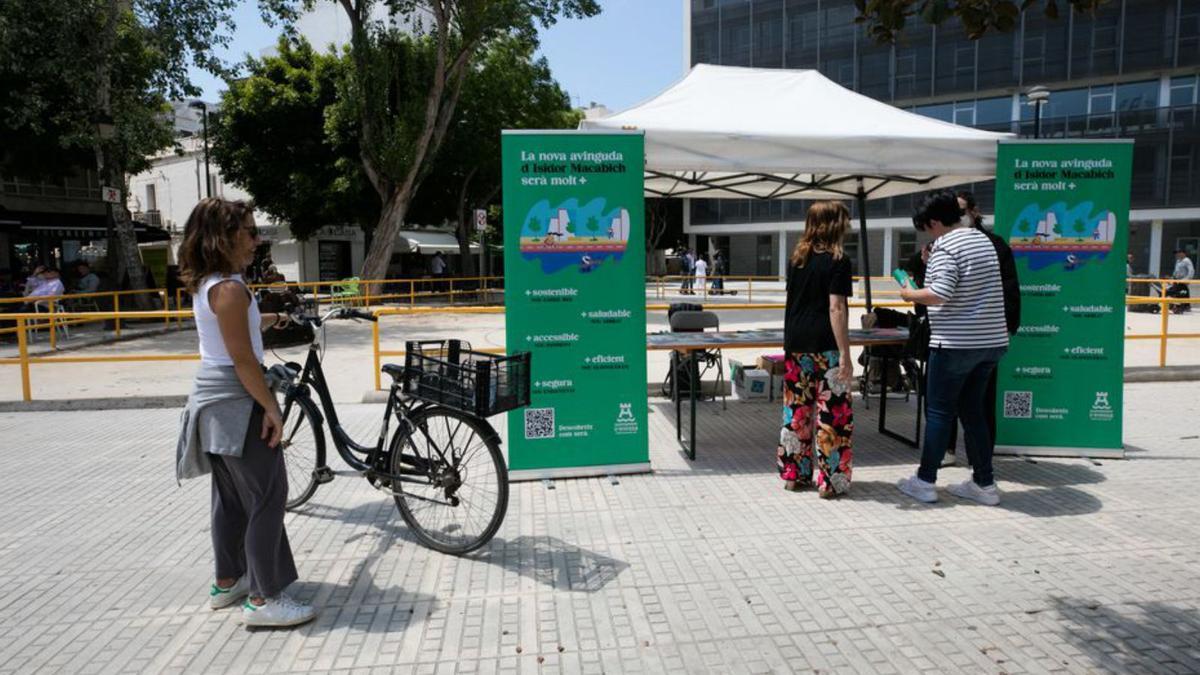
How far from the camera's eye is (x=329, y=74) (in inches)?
1105

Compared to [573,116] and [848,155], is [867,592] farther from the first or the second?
[573,116]

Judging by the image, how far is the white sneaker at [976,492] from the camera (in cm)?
487

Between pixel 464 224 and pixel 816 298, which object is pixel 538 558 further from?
pixel 464 224

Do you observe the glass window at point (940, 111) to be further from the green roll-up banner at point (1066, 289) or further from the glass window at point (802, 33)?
the green roll-up banner at point (1066, 289)

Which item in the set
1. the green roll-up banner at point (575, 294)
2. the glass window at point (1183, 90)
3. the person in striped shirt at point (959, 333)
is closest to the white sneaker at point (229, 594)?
the green roll-up banner at point (575, 294)

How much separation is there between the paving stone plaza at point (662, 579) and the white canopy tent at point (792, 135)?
89.8 inches

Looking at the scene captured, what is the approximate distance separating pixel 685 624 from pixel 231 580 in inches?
81.0

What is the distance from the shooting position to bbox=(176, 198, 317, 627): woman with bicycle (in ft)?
10.5

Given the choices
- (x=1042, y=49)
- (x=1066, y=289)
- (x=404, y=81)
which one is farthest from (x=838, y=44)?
(x=1066, y=289)

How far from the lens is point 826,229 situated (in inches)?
192

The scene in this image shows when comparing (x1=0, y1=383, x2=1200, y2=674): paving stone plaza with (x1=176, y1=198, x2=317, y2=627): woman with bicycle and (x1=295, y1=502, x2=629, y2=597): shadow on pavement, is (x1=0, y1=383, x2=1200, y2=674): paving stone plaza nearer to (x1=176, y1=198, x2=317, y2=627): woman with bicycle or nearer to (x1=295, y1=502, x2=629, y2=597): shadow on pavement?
(x1=295, y1=502, x2=629, y2=597): shadow on pavement

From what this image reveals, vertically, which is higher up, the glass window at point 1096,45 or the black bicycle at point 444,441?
the glass window at point 1096,45

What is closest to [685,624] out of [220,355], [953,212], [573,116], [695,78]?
[220,355]

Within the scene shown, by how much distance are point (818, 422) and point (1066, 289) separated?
7.74 feet
